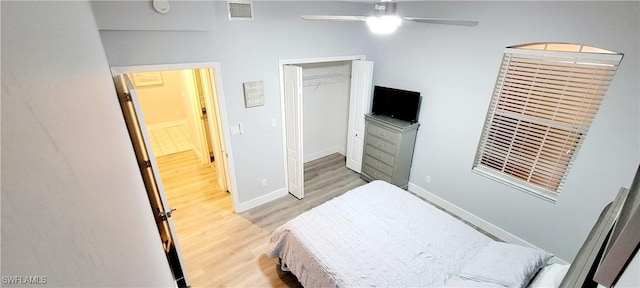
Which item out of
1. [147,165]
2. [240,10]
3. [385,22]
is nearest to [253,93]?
[240,10]

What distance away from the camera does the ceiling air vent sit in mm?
2596

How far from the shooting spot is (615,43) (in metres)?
2.09

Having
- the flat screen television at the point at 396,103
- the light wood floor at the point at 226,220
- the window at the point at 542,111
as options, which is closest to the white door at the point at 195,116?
the light wood floor at the point at 226,220

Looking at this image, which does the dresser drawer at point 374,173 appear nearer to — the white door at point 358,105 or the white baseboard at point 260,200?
the white door at point 358,105

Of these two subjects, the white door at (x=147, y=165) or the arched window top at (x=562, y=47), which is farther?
the arched window top at (x=562, y=47)

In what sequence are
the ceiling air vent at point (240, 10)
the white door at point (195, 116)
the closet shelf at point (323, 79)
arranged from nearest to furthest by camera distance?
the ceiling air vent at point (240, 10)
the white door at point (195, 116)
the closet shelf at point (323, 79)

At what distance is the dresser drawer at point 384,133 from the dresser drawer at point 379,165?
0.41 m

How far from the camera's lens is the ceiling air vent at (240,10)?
260cm

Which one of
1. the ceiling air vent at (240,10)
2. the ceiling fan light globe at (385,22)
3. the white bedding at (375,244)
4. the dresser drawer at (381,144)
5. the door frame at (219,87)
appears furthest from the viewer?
the dresser drawer at (381,144)

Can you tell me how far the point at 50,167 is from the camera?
1.29ft

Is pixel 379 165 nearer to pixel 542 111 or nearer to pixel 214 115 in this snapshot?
pixel 542 111

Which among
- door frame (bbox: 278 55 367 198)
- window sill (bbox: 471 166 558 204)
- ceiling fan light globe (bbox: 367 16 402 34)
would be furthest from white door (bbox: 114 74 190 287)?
window sill (bbox: 471 166 558 204)

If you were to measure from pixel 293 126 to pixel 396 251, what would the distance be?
1.92 metres

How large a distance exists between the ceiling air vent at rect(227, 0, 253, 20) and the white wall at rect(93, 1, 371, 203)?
0.17ft
